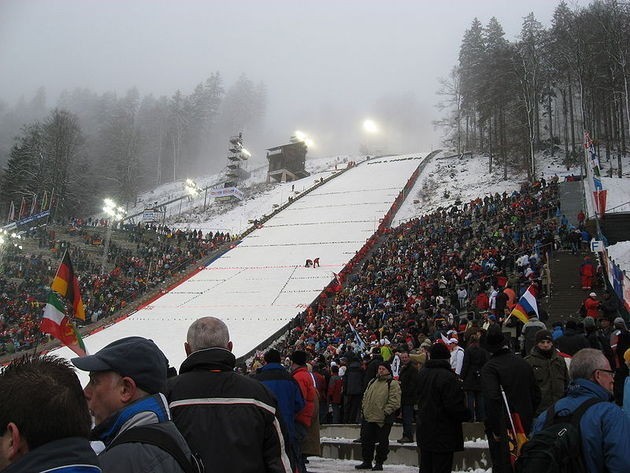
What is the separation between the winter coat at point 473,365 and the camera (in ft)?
25.8

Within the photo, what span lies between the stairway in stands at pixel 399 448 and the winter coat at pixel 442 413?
185cm

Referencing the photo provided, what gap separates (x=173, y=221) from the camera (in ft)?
186

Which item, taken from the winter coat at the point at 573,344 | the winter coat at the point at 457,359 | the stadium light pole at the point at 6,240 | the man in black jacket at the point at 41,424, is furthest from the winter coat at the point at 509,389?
the stadium light pole at the point at 6,240

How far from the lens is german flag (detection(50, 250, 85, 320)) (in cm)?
1014

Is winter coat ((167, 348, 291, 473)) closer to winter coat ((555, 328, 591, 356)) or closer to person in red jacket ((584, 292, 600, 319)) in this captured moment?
winter coat ((555, 328, 591, 356))

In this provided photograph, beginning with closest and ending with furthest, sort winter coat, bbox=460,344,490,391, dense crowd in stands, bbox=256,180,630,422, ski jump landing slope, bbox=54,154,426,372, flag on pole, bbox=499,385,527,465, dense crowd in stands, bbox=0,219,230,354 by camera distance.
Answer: flag on pole, bbox=499,385,527,465
winter coat, bbox=460,344,490,391
dense crowd in stands, bbox=256,180,630,422
ski jump landing slope, bbox=54,154,426,372
dense crowd in stands, bbox=0,219,230,354

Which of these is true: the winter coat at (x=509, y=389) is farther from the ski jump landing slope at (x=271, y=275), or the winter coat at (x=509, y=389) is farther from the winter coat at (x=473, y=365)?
the ski jump landing slope at (x=271, y=275)

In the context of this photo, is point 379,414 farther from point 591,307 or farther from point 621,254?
point 621,254

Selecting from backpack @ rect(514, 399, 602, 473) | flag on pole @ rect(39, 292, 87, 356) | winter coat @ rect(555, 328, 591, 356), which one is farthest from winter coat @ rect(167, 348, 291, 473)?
flag on pole @ rect(39, 292, 87, 356)

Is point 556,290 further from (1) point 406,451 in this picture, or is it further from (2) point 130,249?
(2) point 130,249

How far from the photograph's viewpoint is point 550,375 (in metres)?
6.07

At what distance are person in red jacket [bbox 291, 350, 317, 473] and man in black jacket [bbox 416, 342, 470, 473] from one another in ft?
3.60

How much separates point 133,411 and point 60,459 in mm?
587

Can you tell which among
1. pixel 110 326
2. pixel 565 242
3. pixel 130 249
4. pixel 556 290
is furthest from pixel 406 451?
pixel 130 249
